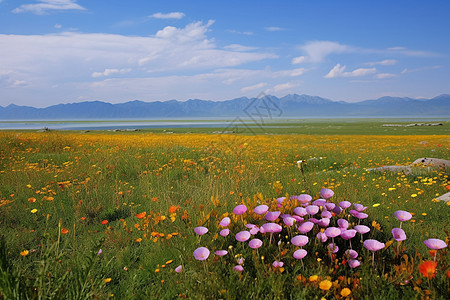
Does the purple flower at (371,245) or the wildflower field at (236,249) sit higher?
the purple flower at (371,245)

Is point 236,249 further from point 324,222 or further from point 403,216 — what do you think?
point 403,216

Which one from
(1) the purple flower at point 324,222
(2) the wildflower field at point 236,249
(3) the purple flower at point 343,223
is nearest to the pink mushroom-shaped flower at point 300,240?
(2) the wildflower field at point 236,249

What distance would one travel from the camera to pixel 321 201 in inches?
126

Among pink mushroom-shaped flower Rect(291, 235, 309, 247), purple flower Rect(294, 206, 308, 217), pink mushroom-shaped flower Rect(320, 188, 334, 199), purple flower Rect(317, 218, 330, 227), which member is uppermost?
pink mushroom-shaped flower Rect(320, 188, 334, 199)

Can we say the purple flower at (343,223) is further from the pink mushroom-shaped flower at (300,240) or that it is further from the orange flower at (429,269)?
the orange flower at (429,269)

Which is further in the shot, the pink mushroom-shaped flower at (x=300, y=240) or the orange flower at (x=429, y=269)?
the pink mushroom-shaped flower at (x=300, y=240)

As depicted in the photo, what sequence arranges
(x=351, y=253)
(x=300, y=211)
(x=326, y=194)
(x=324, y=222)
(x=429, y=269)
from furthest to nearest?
1. (x=326, y=194)
2. (x=300, y=211)
3. (x=324, y=222)
4. (x=351, y=253)
5. (x=429, y=269)

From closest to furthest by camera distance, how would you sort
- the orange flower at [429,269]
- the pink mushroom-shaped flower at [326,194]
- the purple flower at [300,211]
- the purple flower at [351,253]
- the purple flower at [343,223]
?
the orange flower at [429,269] < the purple flower at [351,253] < the purple flower at [343,223] < the purple flower at [300,211] < the pink mushroom-shaped flower at [326,194]

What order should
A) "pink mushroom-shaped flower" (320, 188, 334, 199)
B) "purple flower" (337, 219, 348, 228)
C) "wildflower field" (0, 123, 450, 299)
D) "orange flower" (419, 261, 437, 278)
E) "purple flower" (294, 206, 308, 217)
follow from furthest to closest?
"pink mushroom-shaped flower" (320, 188, 334, 199) → "purple flower" (294, 206, 308, 217) → "purple flower" (337, 219, 348, 228) → "wildflower field" (0, 123, 450, 299) → "orange flower" (419, 261, 437, 278)

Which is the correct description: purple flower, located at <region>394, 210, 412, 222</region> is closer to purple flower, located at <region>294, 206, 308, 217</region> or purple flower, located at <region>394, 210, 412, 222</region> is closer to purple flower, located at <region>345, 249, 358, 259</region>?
purple flower, located at <region>345, 249, 358, 259</region>

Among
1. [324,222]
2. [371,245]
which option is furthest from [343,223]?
[371,245]

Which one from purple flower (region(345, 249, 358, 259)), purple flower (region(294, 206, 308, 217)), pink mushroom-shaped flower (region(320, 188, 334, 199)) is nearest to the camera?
purple flower (region(345, 249, 358, 259))

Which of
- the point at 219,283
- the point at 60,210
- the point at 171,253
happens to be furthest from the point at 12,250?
A: the point at 219,283

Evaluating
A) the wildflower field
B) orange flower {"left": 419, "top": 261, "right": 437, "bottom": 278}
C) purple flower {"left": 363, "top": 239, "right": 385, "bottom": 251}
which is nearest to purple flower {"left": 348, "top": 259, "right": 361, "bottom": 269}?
the wildflower field
